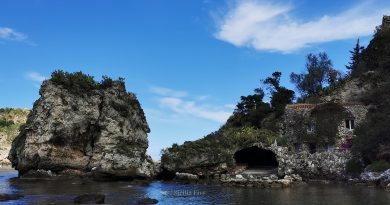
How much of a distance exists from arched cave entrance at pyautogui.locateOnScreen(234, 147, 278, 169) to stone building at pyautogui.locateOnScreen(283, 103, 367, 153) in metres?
8.42

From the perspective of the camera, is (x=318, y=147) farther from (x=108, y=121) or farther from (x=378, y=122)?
(x=108, y=121)

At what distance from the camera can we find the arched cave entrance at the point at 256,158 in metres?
63.6

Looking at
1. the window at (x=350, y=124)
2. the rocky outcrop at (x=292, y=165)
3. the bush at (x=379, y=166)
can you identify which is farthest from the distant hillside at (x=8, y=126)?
the bush at (x=379, y=166)

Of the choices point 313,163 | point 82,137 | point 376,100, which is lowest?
point 313,163

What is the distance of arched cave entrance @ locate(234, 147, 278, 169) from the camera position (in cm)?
6356

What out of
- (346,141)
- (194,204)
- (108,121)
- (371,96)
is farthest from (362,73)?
(194,204)

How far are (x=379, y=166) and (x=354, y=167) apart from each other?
5136 mm

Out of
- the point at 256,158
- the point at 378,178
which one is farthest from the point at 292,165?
the point at 256,158

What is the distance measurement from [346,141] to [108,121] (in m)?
29.8

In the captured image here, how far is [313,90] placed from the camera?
259 ft

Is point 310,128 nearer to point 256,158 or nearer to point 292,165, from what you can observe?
point 292,165

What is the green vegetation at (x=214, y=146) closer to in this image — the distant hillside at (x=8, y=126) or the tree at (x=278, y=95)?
the tree at (x=278, y=95)

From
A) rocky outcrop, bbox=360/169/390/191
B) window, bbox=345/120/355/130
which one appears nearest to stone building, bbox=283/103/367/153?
window, bbox=345/120/355/130

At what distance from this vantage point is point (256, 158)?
222 feet
